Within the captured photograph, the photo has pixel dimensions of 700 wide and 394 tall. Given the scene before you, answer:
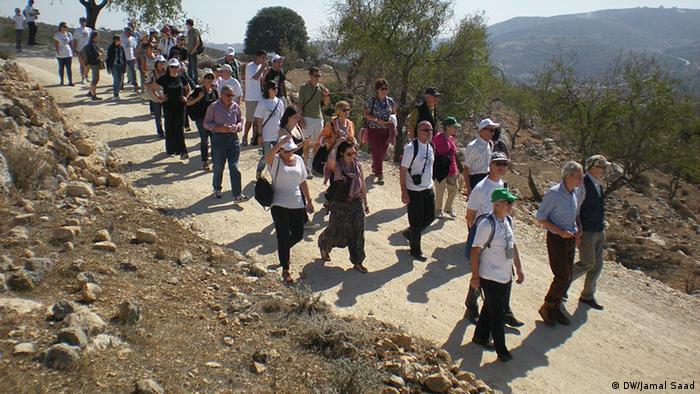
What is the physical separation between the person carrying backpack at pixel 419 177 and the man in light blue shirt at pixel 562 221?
1.61m

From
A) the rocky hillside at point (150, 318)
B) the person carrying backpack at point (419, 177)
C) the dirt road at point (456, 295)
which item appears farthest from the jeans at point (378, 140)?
the rocky hillside at point (150, 318)

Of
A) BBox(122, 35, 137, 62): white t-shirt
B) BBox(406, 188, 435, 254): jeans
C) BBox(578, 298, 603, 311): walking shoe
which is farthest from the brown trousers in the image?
BBox(122, 35, 137, 62): white t-shirt

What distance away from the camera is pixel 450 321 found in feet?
20.7

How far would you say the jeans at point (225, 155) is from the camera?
27.4 ft

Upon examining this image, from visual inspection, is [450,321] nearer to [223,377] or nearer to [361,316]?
[361,316]

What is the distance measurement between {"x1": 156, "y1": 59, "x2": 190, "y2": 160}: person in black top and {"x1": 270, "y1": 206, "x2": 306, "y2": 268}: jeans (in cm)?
446

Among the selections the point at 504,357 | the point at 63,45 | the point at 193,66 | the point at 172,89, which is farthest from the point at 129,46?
the point at 504,357

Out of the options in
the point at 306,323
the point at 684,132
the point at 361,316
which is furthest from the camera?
the point at 684,132

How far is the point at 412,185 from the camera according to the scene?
736 cm

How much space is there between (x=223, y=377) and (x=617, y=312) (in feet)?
18.5

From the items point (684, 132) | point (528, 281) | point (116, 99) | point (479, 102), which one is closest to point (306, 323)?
point (528, 281)

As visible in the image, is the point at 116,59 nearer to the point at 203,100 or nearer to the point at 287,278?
the point at 203,100

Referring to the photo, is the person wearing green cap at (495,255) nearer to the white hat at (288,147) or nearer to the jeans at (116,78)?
the white hat at (288,147)

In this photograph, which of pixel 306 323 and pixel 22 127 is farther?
pixel 22 127
